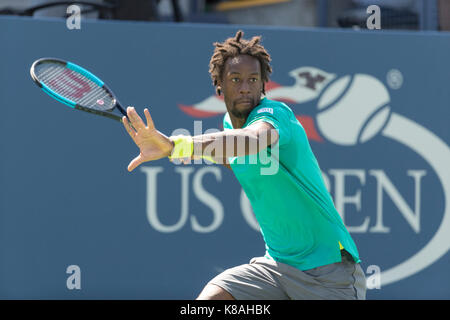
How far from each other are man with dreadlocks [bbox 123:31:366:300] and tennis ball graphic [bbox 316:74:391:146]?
2304 millimetres

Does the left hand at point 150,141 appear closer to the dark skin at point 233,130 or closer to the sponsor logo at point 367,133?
the dark skin at point 233,130

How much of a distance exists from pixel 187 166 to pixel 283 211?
229 cm

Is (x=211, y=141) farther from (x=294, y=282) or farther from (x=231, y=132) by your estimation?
(x=294, y=282)

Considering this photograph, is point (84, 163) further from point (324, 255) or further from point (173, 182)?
point (324, 255)

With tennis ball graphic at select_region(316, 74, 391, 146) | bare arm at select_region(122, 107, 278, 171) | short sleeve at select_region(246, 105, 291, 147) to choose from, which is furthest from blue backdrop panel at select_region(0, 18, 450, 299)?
bare arm at select_region(122, 107, 278, 171)

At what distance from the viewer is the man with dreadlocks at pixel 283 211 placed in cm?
276

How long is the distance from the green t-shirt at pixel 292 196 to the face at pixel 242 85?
67 millimetres

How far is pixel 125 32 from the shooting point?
16.6 ft

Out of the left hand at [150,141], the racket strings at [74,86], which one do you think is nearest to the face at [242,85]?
the left hand at [150,141]

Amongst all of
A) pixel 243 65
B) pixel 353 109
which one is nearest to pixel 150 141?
pixel 243 65

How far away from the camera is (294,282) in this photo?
285 cm

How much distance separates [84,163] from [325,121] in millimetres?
1771

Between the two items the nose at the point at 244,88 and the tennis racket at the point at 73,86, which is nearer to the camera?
the nose at the point at 244,88

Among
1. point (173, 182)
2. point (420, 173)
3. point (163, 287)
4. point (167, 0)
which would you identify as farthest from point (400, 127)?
point (167, 0)
